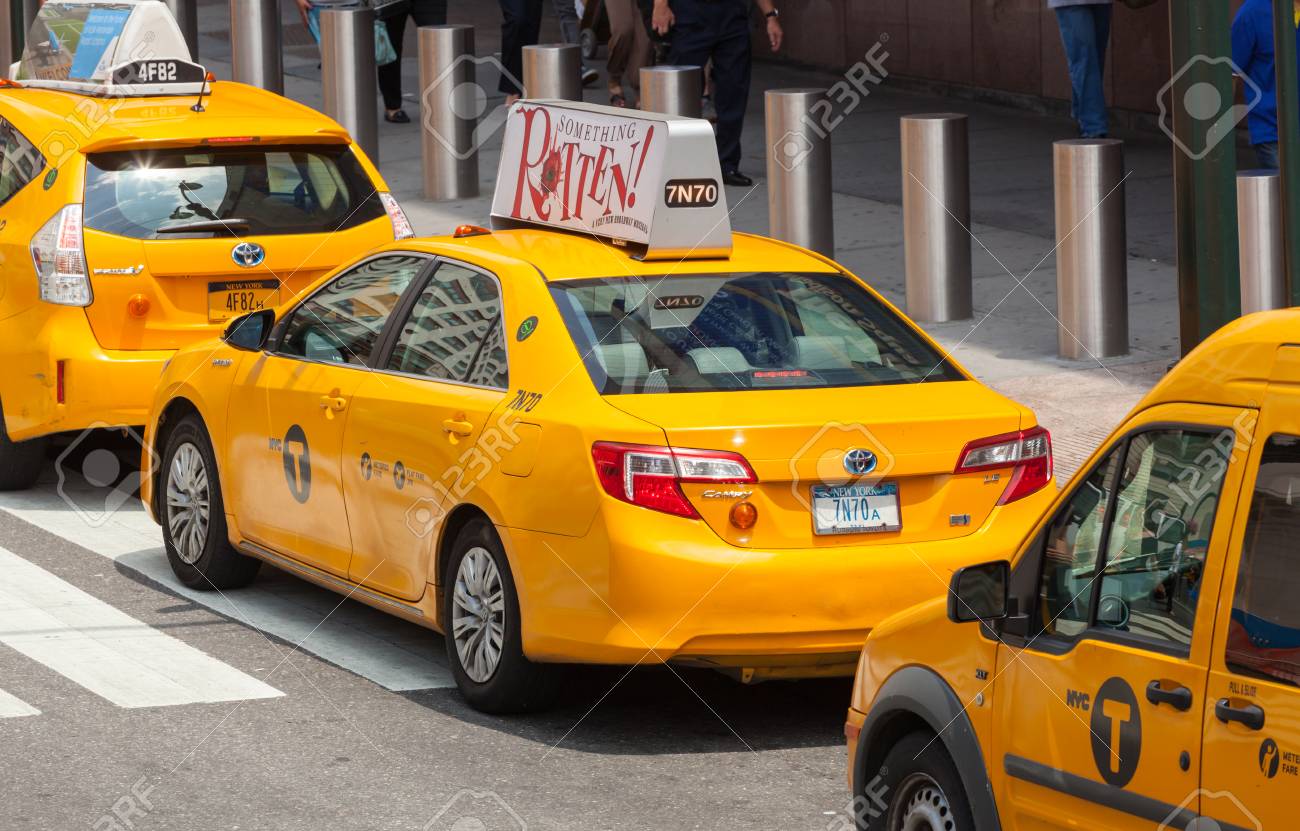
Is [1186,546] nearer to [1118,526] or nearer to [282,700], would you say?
[1118,526]

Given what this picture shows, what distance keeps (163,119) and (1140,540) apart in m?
7.08

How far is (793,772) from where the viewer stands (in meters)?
6.84

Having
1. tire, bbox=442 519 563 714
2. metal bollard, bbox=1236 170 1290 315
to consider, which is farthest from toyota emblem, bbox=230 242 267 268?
metal bollard, bbox=1236 170 1290 315

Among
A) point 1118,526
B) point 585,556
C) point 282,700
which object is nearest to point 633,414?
point 585,556

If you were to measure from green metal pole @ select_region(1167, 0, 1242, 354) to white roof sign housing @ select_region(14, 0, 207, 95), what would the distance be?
4.91 metres

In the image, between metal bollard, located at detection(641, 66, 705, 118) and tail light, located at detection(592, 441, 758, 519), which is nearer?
tail light, located at detection(592, 441, 758, 519)

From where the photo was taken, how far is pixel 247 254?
1040 centimetres

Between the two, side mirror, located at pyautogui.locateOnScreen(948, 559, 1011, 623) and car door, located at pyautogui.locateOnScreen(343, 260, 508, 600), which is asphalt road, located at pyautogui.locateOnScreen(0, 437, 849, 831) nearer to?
car door, located at pyautogui.locateOnScreen(343, 260, 508, 600)

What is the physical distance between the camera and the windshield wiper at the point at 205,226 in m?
10.3

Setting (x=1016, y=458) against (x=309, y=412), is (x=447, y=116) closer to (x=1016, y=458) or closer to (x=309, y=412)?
(x=309, y=412)

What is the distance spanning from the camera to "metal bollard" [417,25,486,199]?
17.3 m

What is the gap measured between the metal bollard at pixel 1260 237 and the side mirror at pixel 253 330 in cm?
484

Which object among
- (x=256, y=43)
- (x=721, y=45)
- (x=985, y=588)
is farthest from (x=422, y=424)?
(x=256, y=43)

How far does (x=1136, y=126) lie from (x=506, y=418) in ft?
40.4
